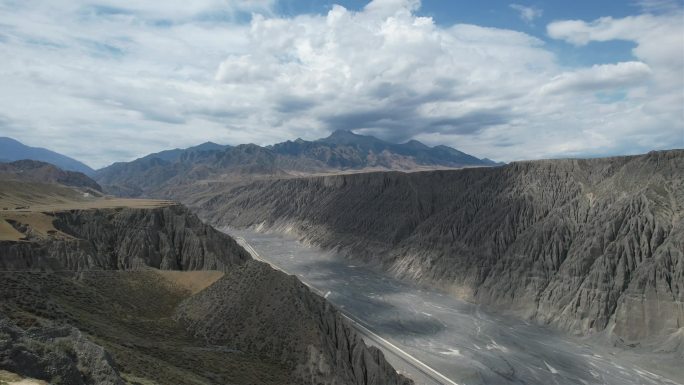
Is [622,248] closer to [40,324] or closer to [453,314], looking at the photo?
[453,314]

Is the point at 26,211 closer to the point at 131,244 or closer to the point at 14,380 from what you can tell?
the point at 131,244

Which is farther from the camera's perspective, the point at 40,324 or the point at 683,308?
the point at 683,308

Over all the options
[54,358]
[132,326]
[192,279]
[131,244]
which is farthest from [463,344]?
[54,358]

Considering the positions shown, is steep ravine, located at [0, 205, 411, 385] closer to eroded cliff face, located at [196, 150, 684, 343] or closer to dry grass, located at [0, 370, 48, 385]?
dry grass, located at [0, 370, 48, 385]

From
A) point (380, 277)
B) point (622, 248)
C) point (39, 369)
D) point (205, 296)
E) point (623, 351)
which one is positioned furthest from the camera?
point (380, 277)

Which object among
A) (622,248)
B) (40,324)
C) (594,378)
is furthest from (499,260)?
(40,324)

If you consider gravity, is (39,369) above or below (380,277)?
above
